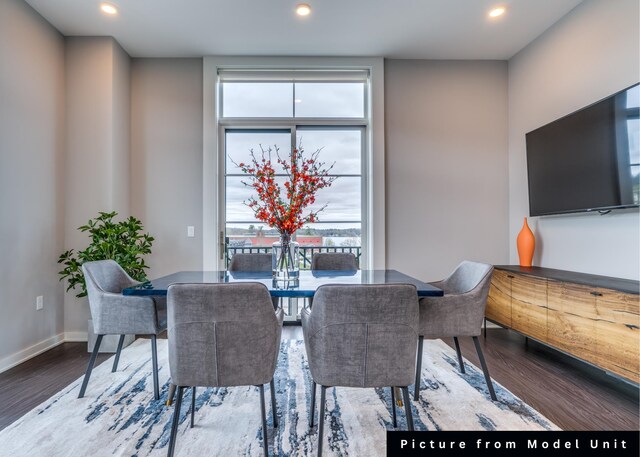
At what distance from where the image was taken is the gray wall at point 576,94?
2529 millimetres

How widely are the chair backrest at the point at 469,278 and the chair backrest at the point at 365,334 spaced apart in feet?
2.87

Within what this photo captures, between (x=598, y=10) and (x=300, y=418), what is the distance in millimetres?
3824

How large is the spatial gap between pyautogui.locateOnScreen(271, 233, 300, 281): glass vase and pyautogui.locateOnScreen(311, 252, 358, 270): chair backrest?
28.7 inches

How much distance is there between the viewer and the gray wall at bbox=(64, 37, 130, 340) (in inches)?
135

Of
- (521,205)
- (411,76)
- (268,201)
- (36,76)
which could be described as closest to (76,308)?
(36,76)

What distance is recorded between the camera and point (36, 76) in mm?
3074

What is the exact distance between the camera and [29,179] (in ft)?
9.76

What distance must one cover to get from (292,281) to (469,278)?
4.03 ft

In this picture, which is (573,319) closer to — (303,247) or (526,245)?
(526,245)

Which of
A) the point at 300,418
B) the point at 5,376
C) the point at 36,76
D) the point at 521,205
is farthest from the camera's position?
the point at 521,205

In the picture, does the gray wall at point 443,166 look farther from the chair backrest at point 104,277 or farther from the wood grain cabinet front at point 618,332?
the chair backrest at point 104,277

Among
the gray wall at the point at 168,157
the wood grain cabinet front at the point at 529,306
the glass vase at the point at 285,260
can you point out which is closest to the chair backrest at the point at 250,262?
the glass vase at the point at 285,260

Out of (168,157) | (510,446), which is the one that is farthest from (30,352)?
(510,446)

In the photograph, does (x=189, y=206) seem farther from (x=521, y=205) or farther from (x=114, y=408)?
(x=521, y=205)
